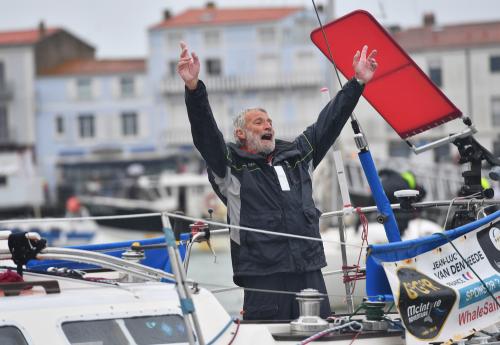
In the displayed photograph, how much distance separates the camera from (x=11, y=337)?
533 centimetres

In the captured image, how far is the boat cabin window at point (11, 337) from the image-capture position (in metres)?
5.32

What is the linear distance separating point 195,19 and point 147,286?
66.5 m

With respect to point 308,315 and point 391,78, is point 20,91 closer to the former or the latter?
point 391,78

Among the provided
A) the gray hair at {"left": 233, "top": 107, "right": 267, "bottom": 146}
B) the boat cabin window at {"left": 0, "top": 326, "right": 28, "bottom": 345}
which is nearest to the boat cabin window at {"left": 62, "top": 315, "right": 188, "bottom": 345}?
the boat cabin window at {"left": 0, "top": 326, "right": 28, "bottom": 345}

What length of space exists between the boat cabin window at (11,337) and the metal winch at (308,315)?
1.44m

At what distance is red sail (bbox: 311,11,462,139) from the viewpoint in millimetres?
7312

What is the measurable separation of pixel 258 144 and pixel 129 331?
160 centimetres

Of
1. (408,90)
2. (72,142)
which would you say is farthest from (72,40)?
A: (408,90)

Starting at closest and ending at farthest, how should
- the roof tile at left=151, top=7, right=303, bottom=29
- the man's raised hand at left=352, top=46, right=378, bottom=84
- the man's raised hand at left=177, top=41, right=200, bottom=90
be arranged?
the man's raised hand at left=177, top=41, right=200, bottom=90, the man's raised hand at left=352, top=46, right=378, bottom=84, the roof tile at left=151, top=7, right=303, bottom=29

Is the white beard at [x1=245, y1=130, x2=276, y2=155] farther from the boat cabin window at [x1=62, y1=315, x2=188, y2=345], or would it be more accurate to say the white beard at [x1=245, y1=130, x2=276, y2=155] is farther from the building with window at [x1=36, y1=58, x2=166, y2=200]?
the building with window at [x1=36, y1=58, x2=166, y2=200]

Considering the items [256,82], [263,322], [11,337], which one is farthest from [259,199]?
[256,82]

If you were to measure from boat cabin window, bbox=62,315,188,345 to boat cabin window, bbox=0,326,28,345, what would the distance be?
0.21 metres

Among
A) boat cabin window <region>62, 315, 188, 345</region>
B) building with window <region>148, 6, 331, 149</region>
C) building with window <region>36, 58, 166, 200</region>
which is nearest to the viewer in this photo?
boat cabin window <region>62, 315, 188, 345</region>

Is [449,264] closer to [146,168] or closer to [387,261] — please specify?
[387,261]
